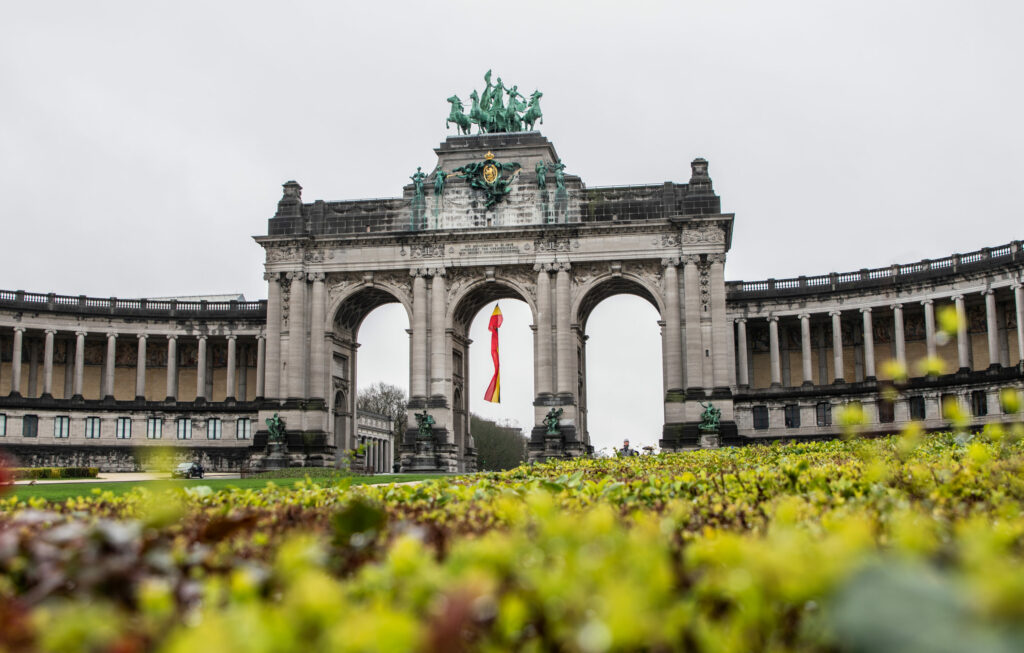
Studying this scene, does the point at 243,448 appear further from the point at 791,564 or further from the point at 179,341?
the point at 791,564

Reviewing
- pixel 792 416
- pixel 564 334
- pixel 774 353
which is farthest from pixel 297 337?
pixel 792 416

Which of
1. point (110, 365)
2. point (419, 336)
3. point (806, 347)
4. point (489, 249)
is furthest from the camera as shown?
point (110, 365)

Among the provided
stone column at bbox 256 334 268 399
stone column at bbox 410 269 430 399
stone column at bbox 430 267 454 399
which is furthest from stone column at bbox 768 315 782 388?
stone column at bbox 256 334 268 399

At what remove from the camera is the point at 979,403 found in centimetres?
6475

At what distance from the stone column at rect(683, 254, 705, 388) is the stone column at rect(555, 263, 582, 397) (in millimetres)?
7581

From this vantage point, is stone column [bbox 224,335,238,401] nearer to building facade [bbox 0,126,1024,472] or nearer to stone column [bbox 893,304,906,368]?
building facade [bbox 0,126,1024,472]

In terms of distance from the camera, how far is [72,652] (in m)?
2.99

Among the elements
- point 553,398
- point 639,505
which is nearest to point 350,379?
point 553,398

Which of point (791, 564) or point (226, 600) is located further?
point (226, 600)

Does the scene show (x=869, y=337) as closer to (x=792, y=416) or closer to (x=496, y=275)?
(x=792, y=416)

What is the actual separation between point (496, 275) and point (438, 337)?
227 inches

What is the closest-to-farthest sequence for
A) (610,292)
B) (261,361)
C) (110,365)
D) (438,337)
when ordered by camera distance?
(438,337), (610,292), (110,365), (261,361)

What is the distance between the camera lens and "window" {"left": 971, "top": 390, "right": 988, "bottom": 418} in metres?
64.3

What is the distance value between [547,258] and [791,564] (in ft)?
195
